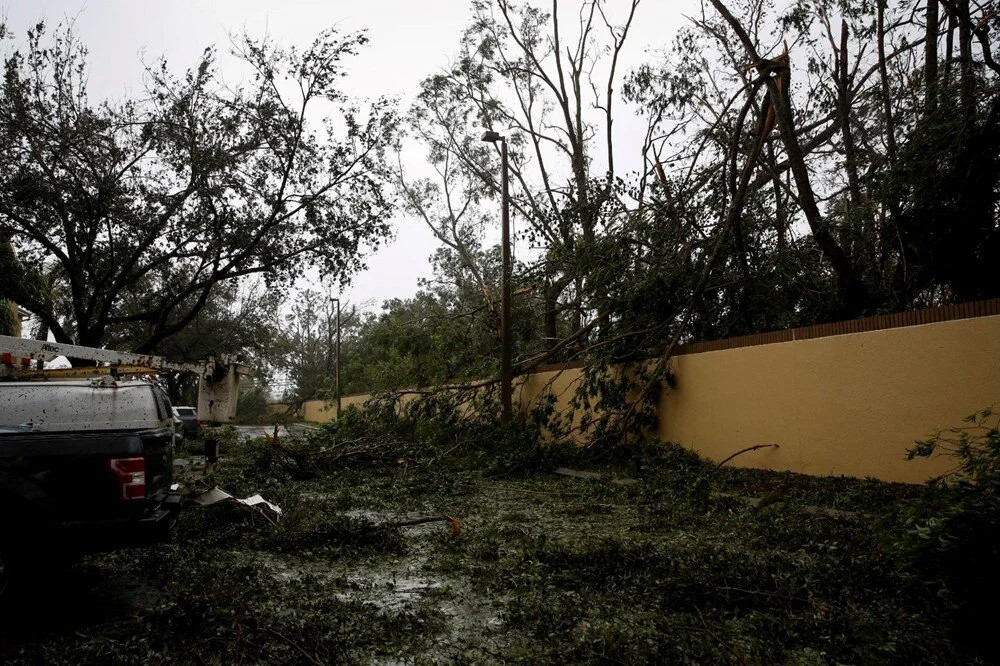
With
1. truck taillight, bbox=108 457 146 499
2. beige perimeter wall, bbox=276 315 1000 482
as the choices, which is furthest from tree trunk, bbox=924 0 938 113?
truck taillight, bbox=108 457 146 499

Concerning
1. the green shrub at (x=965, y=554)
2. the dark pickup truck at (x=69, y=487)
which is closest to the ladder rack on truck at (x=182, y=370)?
the dark pickup truck at (x=69, y=487)

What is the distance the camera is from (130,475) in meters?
5.03

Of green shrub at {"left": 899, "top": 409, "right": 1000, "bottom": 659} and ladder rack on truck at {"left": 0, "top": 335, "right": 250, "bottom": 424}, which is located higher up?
ladder rack on truck at {"left": 0, "top": 335, "right": 250, "bottom": 424}

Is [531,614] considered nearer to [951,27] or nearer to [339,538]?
[339,538]

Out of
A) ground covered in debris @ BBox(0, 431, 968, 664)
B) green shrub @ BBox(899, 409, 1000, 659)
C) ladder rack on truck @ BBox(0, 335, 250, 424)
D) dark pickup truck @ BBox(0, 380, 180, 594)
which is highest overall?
ladder rack on truck @ BBox(0, 335, 250, 424)

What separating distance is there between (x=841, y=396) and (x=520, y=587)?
590cm

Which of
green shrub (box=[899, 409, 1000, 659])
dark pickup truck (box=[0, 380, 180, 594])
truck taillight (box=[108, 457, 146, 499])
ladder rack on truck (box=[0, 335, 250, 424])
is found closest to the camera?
green shrub (box=[899, 409, 1000, 659])

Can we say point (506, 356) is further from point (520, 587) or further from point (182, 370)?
point (520, 587)

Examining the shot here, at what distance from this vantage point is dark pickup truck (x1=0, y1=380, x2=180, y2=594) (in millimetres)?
4758

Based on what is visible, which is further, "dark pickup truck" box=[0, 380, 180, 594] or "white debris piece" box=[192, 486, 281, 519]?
"white debris piece" box=[192, 486, 281, 519]

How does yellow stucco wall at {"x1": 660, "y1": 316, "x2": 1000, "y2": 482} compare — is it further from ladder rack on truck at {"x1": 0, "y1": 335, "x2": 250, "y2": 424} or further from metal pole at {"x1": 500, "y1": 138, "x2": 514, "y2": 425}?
ladder rack on truck at {"x1": 0, "y1": 335, "x2": 250, "y2": 424}

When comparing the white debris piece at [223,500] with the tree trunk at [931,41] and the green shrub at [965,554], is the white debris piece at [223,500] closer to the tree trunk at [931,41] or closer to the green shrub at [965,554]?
the green shrub at [965,554]

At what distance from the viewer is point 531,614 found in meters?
4.81

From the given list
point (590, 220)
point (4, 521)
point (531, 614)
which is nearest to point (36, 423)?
point (4, 521)
